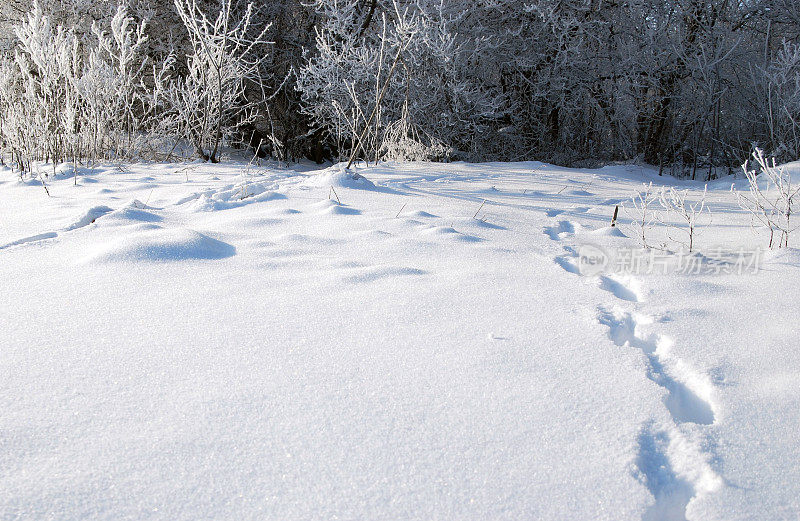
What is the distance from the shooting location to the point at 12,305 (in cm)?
152

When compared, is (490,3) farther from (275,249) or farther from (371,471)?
(371,471)

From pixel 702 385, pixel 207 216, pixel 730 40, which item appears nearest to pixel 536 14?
pixel 730 40

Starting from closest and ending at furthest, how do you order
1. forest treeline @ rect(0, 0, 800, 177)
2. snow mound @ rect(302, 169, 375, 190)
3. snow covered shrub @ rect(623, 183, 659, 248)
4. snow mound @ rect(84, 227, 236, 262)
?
snow mound @ rect(84, 227, 236, 262), snow covered shrub @ rect(623, 183, 659, 248), snow mound @ rect(302, 169, 375, 190), forest treeline @ rect(0, 0, 800, 177)

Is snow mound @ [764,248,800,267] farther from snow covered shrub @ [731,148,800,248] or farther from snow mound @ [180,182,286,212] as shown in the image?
snow mound @ [180,182,286,212]

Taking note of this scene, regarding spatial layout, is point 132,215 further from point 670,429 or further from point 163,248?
point 670,429

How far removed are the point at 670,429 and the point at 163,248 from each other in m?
1.69

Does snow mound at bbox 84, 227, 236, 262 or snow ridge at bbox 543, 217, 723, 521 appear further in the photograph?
snow mound at bbox 84, 227, 236, 262

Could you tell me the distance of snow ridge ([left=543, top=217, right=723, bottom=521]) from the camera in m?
0.87

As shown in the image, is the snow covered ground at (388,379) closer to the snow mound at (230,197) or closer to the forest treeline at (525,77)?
the snow mound at (230,197)

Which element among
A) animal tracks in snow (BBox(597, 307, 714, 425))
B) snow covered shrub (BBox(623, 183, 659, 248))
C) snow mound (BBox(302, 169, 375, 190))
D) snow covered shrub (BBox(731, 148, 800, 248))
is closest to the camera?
animal tracks in snow (BBox(597, 307, 714, 425))

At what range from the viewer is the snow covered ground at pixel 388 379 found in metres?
0.85

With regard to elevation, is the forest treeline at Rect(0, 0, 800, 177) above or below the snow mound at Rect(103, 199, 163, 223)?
above

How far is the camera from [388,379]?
118 cm

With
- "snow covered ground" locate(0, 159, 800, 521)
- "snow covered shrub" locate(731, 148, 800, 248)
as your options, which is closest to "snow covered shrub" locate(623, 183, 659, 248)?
"snow covered ground" locate(0, 159, 800, 521)
